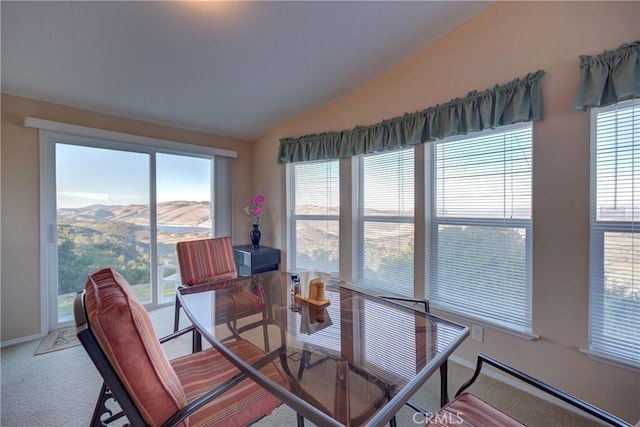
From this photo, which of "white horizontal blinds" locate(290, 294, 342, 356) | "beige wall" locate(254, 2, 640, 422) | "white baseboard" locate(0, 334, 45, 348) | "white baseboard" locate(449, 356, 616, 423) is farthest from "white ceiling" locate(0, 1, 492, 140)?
"white baseboard" locate(449, 356, 616, 423)

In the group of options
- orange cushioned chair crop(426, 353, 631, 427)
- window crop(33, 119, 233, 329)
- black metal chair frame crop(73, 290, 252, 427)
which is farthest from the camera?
window crop(33, 119, 233, 329)

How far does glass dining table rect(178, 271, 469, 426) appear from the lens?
881 millimetres

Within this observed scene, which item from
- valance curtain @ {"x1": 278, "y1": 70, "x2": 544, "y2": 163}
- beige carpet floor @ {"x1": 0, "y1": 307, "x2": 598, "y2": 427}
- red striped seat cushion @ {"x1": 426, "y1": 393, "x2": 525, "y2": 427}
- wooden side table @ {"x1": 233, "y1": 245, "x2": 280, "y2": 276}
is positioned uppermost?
valance curtain @ {"x1": 278, "y1": 70, "x2": 544, "y2": 163}

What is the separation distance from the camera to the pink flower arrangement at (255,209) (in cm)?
379

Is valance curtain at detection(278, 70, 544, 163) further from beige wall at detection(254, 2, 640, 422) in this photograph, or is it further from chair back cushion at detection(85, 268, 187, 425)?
chair back cushion at detection(85, 268, 187, 425)

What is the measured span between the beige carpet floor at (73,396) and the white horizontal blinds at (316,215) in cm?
166

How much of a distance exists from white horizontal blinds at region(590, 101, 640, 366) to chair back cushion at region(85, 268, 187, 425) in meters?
2.33

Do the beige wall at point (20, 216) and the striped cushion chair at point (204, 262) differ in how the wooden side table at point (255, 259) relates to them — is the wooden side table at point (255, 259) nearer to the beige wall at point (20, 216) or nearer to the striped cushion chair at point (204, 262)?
the striped cushion chair at point (204, 262)

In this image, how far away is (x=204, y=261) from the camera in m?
2.31

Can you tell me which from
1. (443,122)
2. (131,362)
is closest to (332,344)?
(131,362)

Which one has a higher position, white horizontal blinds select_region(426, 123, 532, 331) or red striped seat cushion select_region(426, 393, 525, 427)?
white horizontal blinds select_region(426, 123, 532, 331)

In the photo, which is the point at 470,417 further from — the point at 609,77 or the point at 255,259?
the point at 255,259

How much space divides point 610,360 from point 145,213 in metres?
4.34

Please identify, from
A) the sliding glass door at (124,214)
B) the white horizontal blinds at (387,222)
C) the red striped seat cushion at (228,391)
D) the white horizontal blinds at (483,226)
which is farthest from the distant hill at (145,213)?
the white horizontal blinds at (483,226)
